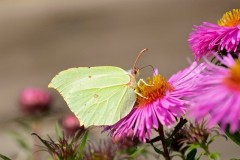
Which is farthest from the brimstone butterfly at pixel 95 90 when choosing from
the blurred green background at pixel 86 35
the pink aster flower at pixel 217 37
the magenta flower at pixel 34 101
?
the blurred green background at pixel 86 35

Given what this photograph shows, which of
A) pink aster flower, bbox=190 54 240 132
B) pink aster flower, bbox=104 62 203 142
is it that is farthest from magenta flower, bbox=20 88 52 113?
pink aster flower, bbox=190 54 240 132

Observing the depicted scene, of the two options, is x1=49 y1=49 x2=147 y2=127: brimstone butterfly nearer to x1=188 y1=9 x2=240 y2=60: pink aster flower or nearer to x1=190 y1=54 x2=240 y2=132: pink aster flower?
x1=188 y1=9 x2=240 y2=60: pink aster flower

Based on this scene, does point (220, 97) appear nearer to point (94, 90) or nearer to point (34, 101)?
point (94, 90)

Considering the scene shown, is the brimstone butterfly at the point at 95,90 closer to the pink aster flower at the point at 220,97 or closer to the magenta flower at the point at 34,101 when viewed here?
the pink aster flower at the point at 220,97

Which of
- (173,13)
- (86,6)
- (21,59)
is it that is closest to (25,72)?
(21,59)

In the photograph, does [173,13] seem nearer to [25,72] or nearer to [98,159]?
[25,72]

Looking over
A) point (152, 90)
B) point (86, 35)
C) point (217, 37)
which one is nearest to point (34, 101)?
Result: point (152, 90)
